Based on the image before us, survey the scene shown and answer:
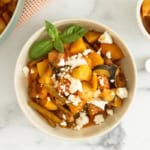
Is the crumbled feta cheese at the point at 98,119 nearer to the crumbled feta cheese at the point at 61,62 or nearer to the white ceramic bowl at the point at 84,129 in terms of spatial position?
the white ceramic bowl at the point at 84,129

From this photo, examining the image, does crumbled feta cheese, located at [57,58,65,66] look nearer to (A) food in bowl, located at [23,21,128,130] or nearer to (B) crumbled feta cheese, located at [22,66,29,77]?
(A) food in bowl, located at [23,21,128,130]

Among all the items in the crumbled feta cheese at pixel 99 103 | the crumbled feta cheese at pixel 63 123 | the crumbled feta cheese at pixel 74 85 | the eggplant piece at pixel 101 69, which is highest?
the crumbled feta cheese at pixel 74 85

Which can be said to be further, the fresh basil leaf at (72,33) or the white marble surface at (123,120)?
the white marble surface at (123,120)

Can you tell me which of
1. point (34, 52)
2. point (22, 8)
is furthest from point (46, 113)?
point (22, 8)

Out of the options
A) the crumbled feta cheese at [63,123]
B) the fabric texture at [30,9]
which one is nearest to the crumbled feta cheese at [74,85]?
the crumbled feta cheese at [63,123]

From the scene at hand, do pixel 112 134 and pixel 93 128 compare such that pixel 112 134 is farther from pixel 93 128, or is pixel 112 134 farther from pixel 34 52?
pixel 34 52

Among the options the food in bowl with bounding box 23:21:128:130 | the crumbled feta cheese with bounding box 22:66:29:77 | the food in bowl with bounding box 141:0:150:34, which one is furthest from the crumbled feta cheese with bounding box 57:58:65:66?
the food in bowl with bounding box 141:0:150:34
